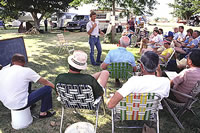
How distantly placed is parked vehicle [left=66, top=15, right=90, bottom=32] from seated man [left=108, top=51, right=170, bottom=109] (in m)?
18.4

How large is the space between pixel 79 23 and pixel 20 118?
17965 mm

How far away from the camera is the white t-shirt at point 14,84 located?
2438mm

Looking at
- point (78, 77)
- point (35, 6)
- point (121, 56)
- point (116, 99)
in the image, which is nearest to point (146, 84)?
point (116, 99)

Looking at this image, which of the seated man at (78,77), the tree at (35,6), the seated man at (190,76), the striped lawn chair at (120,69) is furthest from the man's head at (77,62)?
the tree at (35,6)

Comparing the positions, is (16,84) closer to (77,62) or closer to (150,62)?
(77,62)

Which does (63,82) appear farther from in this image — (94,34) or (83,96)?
(94,34)

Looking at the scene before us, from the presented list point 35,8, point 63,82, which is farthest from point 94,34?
point 35,8

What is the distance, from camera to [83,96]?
2.25 m

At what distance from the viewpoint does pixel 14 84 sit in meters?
2.44

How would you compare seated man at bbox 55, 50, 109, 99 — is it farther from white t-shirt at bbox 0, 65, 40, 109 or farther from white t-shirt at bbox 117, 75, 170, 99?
white t-shirt at bbox 0, 65, 40, 109

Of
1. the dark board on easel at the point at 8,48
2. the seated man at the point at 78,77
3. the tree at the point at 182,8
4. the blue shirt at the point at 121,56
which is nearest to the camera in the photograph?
the seated man at the point at 78,77

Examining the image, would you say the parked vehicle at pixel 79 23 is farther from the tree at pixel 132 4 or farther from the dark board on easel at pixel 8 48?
the dark board on easel at pixel 8 48

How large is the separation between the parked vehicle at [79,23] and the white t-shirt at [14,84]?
17.9 m

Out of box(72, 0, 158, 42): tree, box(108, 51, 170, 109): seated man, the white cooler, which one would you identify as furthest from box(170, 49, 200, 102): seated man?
box(72, 0, 158, 42): tree
